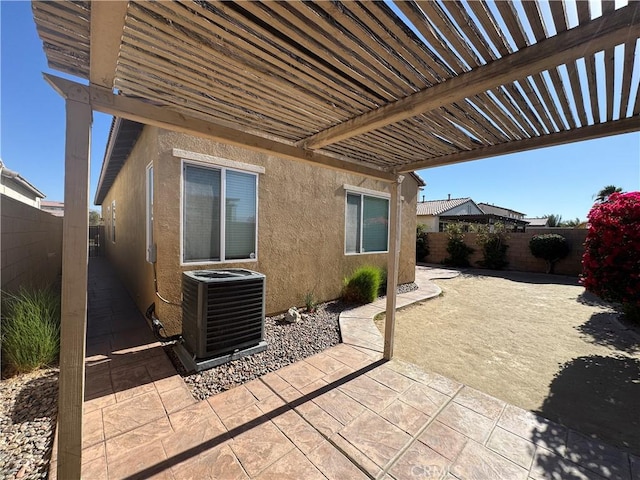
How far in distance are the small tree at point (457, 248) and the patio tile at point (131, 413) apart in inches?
590

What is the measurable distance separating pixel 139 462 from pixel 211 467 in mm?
549

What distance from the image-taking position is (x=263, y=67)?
69.8 inches

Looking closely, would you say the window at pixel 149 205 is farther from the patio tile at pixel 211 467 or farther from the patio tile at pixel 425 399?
the patio tile at pixel 425 399

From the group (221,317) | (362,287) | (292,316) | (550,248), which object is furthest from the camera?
(550,248)

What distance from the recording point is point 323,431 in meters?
2.36

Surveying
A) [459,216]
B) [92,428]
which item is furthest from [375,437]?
[459,216]

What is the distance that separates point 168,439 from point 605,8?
3922mm

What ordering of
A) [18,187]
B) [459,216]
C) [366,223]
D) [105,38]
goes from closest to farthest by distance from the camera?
1. [105,38]
2. [366,223]
3. [18,187]
4. [459,216]

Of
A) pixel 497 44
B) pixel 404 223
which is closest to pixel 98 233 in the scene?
pixel 404 223

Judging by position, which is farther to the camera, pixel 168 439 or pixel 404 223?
pixel 404 223

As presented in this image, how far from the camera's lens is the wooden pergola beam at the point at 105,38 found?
3.97ft

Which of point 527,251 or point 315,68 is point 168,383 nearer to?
point 315,68

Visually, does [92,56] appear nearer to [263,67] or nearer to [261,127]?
[263,67]

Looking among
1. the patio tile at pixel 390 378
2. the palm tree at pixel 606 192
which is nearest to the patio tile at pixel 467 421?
the patio tile at pixel 390 378
